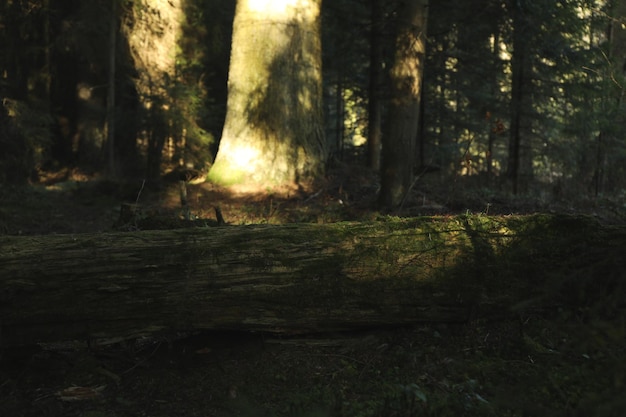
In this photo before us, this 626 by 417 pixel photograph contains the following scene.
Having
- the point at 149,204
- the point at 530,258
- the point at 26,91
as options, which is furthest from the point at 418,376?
the point at 26,91

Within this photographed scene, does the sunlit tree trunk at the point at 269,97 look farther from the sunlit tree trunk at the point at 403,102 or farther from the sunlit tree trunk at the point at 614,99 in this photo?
the sunlit tree trunk at the point at 614,99

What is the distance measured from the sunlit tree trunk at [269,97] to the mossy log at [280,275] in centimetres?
603

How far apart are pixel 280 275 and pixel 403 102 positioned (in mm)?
4839

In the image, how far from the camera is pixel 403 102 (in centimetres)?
767

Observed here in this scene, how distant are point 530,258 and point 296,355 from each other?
1.91 meters

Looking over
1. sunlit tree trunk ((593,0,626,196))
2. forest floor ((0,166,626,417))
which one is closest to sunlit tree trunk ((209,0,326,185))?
sunlit tree trunk ((593,0,626,196))

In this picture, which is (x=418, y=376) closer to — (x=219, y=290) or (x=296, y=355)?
(x=296, y=355)

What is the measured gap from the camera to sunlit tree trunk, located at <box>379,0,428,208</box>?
7.58 m

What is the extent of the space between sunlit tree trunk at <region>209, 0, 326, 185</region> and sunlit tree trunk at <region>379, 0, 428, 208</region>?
2.64 meters

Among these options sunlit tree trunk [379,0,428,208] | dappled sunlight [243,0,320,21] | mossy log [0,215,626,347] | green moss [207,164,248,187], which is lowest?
mossy log [0,215,626,347]

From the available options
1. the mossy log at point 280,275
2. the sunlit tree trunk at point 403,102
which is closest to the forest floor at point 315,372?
the mossy log at point 280,275

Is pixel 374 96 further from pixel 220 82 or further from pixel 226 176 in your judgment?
pixel 220 82

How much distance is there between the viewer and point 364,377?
3436 millimetres

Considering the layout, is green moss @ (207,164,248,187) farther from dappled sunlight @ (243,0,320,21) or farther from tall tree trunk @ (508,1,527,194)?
tall tree trunk @ (508,1,527,194)
